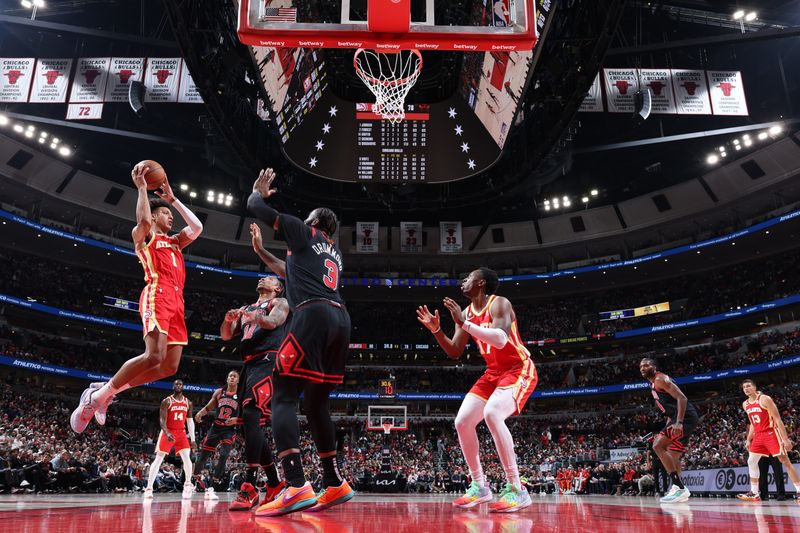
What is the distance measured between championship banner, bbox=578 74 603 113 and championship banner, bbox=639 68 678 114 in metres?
1.17

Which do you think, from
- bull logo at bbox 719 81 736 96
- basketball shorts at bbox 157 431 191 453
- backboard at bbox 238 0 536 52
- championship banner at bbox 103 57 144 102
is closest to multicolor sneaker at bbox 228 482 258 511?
basketball shorts at bbox 157 431 191 453

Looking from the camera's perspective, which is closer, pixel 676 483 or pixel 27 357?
pixel 676 483

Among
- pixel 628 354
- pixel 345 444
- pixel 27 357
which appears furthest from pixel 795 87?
pixel 27 357

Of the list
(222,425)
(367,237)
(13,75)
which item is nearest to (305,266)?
(222,425)

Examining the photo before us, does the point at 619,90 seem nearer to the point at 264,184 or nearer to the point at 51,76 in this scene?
the point at 264,184

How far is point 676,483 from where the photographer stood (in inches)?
300

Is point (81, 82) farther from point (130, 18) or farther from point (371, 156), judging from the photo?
point (371, 156)

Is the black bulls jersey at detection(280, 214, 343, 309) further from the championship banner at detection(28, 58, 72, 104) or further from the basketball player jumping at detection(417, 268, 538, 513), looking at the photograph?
the championship banner at detection(28, 58, 72, 104)

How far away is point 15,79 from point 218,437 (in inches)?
544

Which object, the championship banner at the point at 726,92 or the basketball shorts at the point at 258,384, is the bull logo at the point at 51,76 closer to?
the basketball shorts at the point at 258,384

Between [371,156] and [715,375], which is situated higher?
[371,156]

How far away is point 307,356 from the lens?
387cm

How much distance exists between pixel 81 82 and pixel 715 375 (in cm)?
2966

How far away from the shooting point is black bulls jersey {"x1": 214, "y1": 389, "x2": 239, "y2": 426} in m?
8.41
